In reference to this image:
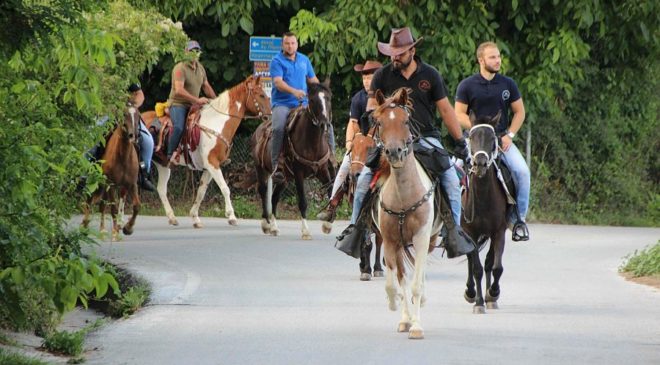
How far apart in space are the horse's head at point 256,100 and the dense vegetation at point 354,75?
5.55ft

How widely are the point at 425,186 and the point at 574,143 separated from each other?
64.4ft

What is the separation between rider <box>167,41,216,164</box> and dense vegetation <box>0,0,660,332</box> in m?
1.16

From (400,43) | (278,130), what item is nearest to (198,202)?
(278,130)

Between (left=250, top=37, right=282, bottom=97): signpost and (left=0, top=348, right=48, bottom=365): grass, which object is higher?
(left=250, top=37, right=282, bottom=97): signpost

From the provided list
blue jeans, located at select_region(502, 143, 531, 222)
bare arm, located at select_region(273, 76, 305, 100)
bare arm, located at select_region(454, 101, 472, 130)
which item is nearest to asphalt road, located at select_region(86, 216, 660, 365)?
blue jeans, located at select_region(502, 143, 531, 222)

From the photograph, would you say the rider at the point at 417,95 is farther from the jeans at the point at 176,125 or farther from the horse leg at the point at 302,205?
the jeans at the point at 176,125

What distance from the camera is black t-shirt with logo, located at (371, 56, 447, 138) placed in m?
13.0

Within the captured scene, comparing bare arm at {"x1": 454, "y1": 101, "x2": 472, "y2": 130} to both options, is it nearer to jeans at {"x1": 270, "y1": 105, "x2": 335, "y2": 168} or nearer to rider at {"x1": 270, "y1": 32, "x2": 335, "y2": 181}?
rider at {"x1": 270, "y1": 32, "x2": 335, "y2": 181}

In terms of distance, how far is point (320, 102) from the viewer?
2100cm

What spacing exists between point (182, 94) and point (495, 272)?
10.9 m

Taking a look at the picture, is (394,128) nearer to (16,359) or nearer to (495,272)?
(495,272)

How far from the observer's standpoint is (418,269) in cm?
1222

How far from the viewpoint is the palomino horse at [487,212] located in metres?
13.9

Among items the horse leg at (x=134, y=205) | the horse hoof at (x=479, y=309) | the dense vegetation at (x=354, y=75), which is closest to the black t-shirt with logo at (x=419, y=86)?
the horse hoof at (x=479, y=309)
